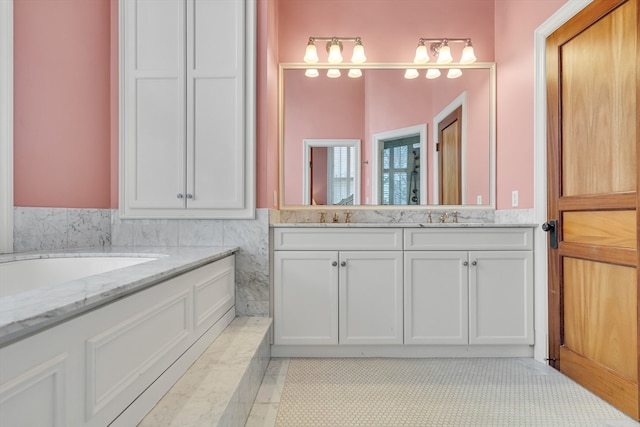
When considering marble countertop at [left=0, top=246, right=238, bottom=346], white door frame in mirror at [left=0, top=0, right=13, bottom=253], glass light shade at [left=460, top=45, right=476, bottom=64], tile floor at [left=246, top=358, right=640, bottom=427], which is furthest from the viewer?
glass light shade at [left=460, top=45, right=476, bottom=64]

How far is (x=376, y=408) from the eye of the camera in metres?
1.68

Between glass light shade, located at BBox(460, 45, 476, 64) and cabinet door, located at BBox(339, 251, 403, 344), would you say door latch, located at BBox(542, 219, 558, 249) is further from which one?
glass light shade, located at BBox(460, 45, 476, 64)

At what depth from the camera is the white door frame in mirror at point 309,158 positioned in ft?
9.03

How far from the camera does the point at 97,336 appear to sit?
929mm

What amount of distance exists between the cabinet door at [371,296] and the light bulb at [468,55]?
161 cm

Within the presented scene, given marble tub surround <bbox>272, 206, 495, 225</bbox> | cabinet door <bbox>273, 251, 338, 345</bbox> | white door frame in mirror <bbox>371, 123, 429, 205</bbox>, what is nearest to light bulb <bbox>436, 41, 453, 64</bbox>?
white door frame in mirror <bbox>371, 123, 429, 205</bbox>

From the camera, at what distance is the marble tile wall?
2234 mm

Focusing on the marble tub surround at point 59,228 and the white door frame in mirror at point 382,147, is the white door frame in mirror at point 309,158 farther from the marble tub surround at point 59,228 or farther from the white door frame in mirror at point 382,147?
the marble tub surround at point 59,228

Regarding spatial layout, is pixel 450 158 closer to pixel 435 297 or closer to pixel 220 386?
pixel 435 297

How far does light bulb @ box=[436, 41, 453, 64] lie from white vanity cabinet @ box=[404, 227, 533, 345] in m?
1.36

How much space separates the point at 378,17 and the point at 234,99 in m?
1.39

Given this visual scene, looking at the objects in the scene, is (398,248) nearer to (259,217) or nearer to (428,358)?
(428,358)

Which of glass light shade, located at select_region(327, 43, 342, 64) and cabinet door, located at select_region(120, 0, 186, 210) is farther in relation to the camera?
glass light shade, located at select_region(327, 43, 342, 64)

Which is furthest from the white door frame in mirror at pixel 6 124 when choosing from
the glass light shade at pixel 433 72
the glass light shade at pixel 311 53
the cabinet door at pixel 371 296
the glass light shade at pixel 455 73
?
the glass light shade at pixel 455 73
